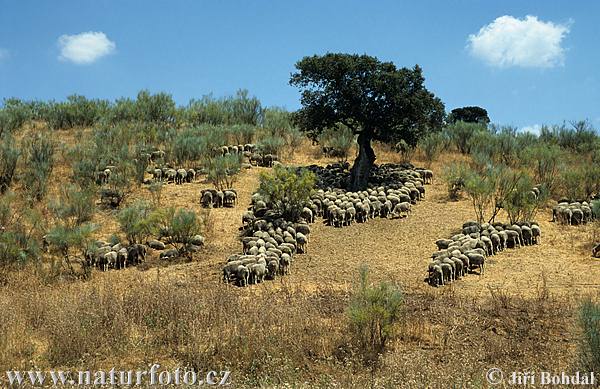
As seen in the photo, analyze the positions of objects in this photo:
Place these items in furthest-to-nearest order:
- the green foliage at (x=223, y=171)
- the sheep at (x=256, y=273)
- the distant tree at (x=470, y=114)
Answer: the distant tree at (x=470, y=114) < the green foliage at (x=223, y=171) < the sheep at (x=256, y=273)

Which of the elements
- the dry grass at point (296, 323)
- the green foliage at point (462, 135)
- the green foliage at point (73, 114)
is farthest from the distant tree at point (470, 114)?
the dry grass at point (296, 323)

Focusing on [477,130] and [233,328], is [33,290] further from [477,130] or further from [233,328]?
[477,130]

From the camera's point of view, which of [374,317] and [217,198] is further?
[217,198]

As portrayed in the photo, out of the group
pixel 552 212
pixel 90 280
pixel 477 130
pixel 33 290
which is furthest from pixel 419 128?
pixel 33 290

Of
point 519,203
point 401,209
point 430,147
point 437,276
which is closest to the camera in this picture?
point 437,276

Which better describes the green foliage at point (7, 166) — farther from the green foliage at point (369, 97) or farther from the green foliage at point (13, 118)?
the green foliage at point (369, 97)

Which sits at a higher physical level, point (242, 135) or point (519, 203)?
point (242, 135)

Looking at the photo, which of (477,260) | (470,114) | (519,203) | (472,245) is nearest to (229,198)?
(472,245)

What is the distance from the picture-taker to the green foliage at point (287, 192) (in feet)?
49.5

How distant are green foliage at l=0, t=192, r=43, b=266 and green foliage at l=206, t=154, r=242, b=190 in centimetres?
571

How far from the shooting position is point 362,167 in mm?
19078

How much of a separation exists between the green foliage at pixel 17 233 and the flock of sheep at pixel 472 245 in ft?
29.2

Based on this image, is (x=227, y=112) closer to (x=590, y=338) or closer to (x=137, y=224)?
(x=137, y=224)

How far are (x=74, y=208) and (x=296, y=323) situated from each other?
987 centimetres
